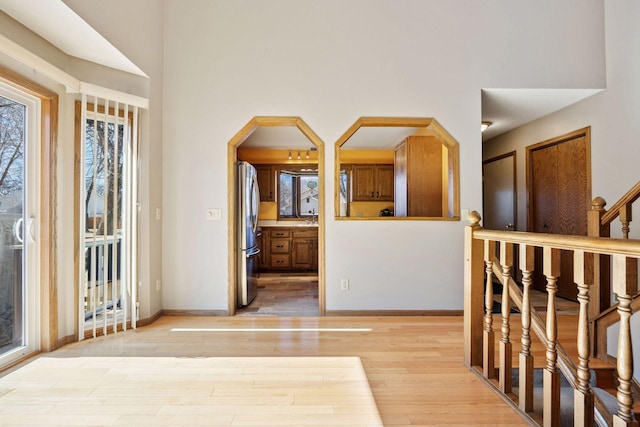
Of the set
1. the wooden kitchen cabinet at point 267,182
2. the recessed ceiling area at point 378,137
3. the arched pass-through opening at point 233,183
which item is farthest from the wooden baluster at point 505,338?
the wooden kitchen cabinet at point 267,182

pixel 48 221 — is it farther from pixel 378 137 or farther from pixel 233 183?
pixel 378 137

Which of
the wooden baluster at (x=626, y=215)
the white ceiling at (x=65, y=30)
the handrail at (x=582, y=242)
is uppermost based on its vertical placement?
the white ceiling at (x=65, y=30)

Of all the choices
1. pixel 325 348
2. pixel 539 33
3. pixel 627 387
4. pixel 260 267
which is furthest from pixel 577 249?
pixel 260 267

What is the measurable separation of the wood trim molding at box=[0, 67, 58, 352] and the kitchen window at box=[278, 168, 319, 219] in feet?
13.3

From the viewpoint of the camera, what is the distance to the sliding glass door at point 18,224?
2.12m

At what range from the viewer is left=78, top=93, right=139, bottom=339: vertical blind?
2.53 m

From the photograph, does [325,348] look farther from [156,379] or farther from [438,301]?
[438,301]

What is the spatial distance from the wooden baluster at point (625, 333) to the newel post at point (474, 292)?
85 cm

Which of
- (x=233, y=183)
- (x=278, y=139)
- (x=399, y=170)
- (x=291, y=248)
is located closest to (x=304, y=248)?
(x=291, y=248)

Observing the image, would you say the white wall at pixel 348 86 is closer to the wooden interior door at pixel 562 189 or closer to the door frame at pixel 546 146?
the door frame at pixel 546 146

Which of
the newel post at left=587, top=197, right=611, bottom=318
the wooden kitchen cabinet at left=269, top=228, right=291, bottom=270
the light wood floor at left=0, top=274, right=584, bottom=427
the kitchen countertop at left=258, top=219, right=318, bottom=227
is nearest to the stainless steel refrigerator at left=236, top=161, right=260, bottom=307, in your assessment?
the light wood floor at left=0, top=274, right=584, bottom=427

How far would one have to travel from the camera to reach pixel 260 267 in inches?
230

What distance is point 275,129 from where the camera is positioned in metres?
4.30

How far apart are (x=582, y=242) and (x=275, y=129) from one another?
372 centimetres
